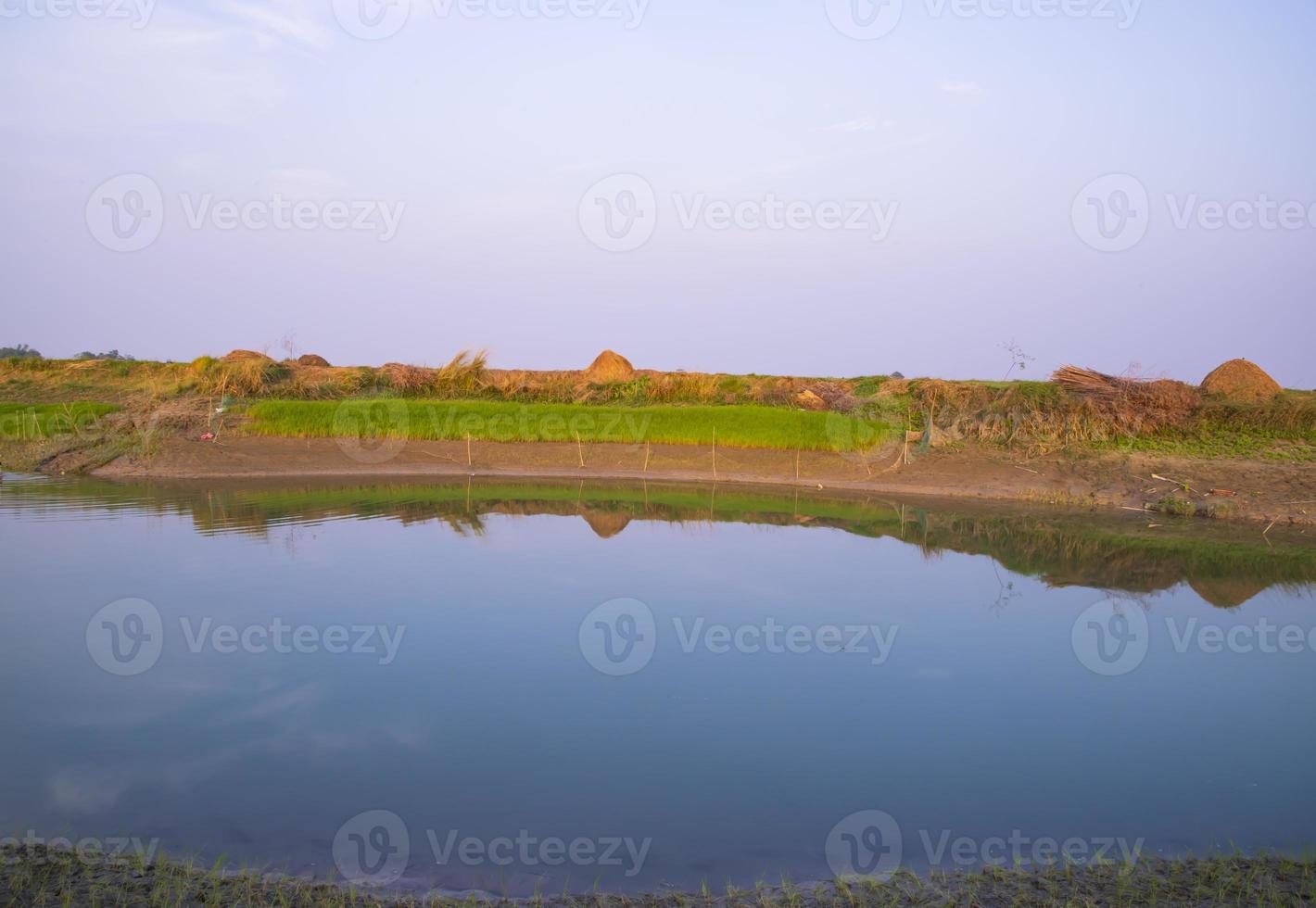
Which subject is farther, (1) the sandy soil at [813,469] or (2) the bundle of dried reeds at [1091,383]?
(2) the bundle of dried reeds at [1091,383]

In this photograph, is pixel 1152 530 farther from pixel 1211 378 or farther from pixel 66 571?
pixel 66 571

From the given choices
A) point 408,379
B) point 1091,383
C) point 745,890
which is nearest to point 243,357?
point 408,379

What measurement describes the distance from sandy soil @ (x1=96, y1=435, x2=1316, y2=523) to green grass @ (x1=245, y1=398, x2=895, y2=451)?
27 centimetres

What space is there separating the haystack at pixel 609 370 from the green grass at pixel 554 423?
452 centimetres

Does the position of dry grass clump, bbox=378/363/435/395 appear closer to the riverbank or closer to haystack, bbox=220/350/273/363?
haystack, bbox=220/350/273/363

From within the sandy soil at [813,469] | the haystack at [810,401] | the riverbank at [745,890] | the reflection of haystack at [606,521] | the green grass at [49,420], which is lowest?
the riverbank at [745,890]

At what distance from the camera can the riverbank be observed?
4.00 meters

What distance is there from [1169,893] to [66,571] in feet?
33.7

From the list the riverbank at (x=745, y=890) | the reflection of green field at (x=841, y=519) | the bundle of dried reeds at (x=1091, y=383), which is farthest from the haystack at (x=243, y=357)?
the riverbank at (x=745, y=890)

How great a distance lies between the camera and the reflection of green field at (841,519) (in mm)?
11953

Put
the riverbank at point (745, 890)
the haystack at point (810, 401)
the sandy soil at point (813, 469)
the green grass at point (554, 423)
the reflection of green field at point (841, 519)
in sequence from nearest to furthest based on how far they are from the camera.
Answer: the riverbank at point (745, 890) < the reflection of green field at point (841, 519) < the sandy soil at point (813, 469) < the green grass at point (554, 423) < the haystack at point (810, 401)

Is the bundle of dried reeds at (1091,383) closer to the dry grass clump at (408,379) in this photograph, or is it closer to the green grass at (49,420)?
the dry grass clump at (408,379)

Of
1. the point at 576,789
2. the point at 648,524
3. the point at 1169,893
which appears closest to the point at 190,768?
the point at 576,789

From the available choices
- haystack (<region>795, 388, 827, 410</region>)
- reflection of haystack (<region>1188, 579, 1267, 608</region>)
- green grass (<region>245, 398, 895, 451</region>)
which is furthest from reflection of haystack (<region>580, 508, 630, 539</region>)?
haystack (<region>795, 388, 827, 410</region>)
